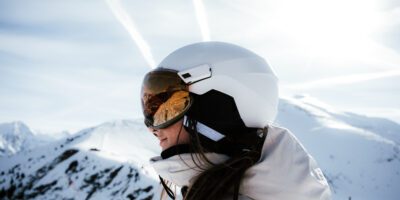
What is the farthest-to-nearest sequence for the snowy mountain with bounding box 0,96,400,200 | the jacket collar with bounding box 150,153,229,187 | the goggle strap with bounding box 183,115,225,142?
A: 1. the snowy mountain with bounding box 0,96,400,200
2. the goggle strap with bounding box 183,115,225,142
3. the jacket collar with bounding box 150,153,229,187

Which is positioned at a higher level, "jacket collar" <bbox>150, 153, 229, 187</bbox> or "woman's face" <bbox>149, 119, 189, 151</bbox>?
"woman's face" <bbox>149, 119, 189, 151</bbox>

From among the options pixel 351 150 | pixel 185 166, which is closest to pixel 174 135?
pixel 185 166

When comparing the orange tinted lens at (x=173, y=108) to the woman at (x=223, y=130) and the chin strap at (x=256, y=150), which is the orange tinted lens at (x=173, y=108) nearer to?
the woman at (x=223, y=130)

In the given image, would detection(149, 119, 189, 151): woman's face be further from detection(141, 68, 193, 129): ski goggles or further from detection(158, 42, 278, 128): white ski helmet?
detection(158, 42, 278, 128): white ski helmet

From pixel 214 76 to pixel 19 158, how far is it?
196 feet

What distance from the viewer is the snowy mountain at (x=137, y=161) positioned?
30819 mm

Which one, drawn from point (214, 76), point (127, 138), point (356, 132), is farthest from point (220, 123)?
point (356, 132)

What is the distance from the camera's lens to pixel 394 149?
7512 centimetres

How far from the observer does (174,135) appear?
2520mm

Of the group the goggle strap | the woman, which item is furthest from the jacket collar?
the goggle strap

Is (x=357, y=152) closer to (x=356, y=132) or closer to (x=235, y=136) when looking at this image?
(x=356, y=132)

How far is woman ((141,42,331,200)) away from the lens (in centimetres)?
204

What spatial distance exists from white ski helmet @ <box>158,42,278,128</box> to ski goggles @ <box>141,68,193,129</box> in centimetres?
7

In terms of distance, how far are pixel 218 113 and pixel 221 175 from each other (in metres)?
0.48
